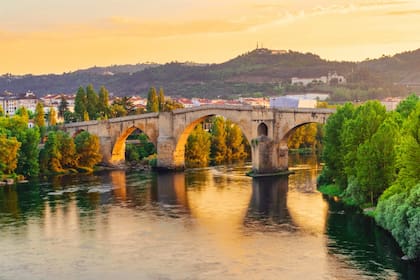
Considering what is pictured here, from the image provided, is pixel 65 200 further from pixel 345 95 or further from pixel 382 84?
pixel 382 84

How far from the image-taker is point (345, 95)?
85.6 m

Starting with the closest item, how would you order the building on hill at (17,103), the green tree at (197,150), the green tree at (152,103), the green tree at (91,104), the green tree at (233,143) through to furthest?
the green tree at (197,150) → the green tree at (233,143) → the green tree at (91,104) → the green tree at (152,103) → the building on hill at (17,103)

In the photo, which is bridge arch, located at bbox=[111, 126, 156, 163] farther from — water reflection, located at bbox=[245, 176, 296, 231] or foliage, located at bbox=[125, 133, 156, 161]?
water reflection, located at bbox=[245, 176, 296, 231]

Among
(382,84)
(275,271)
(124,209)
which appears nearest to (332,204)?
(124,209)

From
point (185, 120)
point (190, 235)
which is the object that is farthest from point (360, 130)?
point (185, 120)

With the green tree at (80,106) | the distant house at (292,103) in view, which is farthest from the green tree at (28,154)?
the distant house at (292,103)

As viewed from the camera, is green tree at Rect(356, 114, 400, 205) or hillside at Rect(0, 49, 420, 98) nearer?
green tree at Rect(356, 114, 400, 205)

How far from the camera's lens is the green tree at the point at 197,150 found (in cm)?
4694

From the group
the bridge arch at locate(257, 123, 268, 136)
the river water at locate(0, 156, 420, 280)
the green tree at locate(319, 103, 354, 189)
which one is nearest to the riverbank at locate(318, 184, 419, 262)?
the river water at locate(0, 156, 420, 280)

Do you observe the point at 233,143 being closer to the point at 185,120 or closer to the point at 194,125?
the point at 194,125

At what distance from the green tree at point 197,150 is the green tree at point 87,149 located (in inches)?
221

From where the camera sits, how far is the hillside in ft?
360

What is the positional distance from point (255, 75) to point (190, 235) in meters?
104

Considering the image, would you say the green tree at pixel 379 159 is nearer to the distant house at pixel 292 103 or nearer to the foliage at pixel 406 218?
the foliage at pixel 406 218
